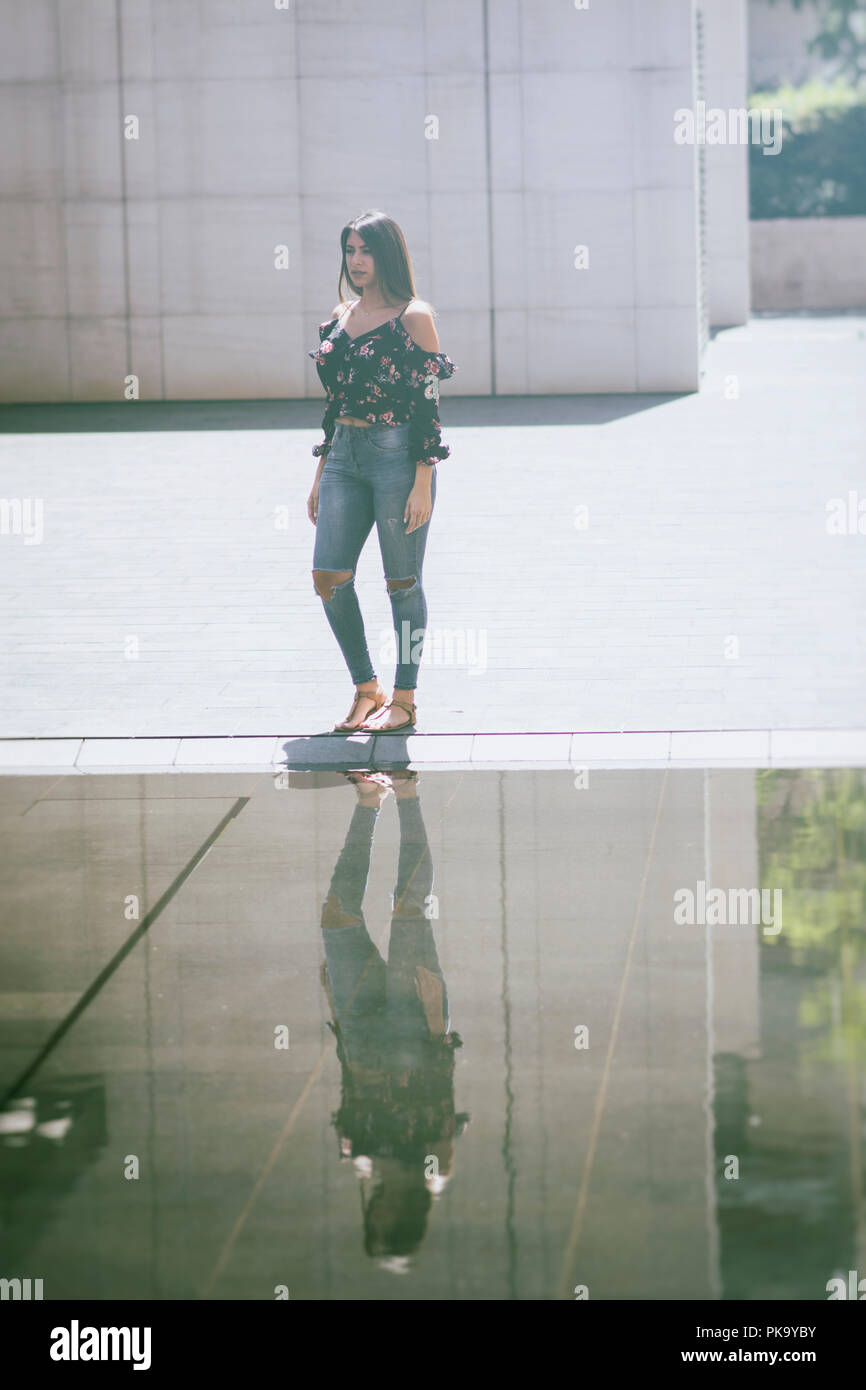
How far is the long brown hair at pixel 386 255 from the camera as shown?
Result: 24.8 ft

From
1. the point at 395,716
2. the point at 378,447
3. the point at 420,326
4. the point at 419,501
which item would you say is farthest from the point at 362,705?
the point at 420,326

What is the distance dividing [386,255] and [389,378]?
478mm

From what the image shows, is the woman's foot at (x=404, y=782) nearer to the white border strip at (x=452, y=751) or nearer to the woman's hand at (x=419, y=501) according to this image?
the white border strip at (x=452, y=751)

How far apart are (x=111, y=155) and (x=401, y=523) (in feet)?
40.2

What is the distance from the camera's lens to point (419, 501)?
307 inches

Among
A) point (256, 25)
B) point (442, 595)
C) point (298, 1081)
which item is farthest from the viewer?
point (256, 25)

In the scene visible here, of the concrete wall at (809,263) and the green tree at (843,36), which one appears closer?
the concrete wall at (809,263)

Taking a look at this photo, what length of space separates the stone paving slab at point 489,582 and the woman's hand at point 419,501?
0.88 metres

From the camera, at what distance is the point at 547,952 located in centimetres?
539

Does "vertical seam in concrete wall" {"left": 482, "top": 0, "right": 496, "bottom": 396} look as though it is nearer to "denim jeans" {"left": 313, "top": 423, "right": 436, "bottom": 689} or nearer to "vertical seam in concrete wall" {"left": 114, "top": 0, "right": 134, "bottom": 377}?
"vertical seam in concrete wall" {"left": 114, "top": 0, "right": 134, "bottom": 377}

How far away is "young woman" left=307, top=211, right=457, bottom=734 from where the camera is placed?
7.68m

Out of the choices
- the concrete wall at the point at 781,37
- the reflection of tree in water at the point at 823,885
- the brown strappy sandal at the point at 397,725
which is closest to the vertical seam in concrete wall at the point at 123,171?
the brown strappy sandal at the point at 397,725
